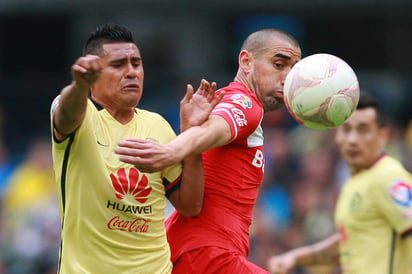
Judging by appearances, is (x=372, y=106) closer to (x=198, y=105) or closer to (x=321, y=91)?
(x=321, y=91)

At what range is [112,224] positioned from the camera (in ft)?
21.2

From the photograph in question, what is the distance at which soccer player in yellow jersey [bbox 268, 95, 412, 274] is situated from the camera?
8.13m

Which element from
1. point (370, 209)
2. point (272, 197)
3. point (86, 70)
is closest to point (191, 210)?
point (86, 70)

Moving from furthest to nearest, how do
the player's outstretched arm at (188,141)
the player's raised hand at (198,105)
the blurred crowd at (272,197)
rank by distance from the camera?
the blurred crowd at (272,197), the player's raised hand at (198,105), the player's outstretched arm at (188,141)

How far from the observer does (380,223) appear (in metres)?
8.26

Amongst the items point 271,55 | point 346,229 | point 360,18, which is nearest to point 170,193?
point 271,55

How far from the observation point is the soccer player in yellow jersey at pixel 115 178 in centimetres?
638

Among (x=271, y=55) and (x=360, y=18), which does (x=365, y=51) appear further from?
(x=271, y=55)

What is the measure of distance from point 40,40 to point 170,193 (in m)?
13.1

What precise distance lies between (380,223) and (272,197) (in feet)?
18.2

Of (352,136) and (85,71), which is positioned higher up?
(85,71)

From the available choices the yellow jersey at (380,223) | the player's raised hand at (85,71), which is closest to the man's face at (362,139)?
the yellow jersey at (380,223)

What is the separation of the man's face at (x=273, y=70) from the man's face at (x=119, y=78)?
91cm

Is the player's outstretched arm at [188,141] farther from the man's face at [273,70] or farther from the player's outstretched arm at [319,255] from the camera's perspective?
the player's outstretched arm at [319,255]
